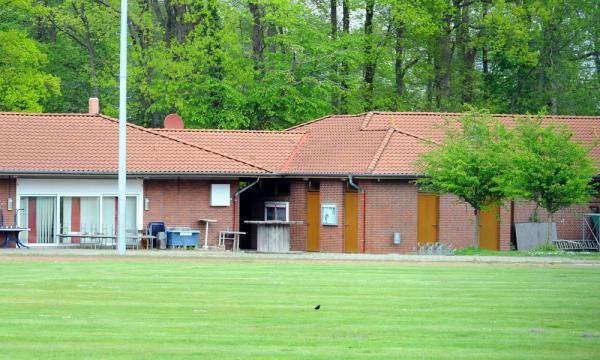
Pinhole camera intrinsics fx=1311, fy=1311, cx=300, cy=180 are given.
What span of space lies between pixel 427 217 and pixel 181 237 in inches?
344

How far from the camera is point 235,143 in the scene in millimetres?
49875

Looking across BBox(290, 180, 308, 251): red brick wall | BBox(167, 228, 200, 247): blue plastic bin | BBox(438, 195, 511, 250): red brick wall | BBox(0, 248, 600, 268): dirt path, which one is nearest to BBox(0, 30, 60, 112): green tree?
BBox(290, 180, 308, 251): red brick wall

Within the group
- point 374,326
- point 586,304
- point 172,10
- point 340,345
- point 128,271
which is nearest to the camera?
point 340,345

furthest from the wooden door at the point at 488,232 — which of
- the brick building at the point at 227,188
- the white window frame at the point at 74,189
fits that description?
the white window frame at the point at 74,189

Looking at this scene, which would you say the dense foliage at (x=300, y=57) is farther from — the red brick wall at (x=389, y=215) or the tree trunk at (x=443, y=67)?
the red brick wall at (x=389, y=215)

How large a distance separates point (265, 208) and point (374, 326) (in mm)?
30608

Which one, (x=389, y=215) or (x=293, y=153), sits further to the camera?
(x=293, y=153)

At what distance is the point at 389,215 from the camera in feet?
150

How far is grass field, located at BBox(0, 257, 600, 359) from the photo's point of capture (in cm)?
1630

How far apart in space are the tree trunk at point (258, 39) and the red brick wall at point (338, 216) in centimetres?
1861

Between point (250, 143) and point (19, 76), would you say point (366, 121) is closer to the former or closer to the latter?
point (250, 143)

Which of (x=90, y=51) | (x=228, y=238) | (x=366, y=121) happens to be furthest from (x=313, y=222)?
(x=90, y=51)

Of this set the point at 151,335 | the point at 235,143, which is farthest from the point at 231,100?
the point at 151,335

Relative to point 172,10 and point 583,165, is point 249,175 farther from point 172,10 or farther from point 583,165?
point 172,10
